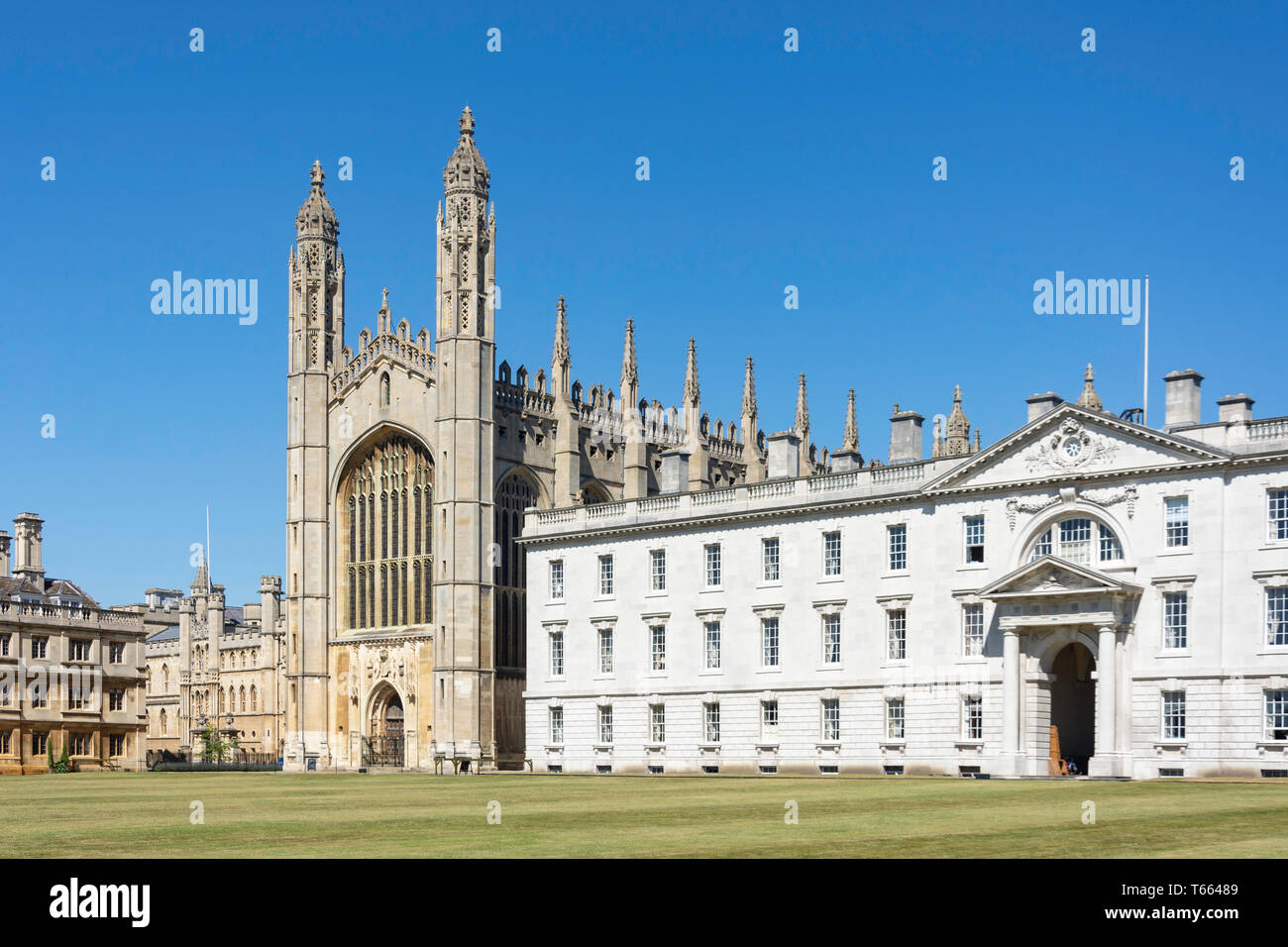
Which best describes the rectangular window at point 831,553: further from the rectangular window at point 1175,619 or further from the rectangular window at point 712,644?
the rectangular window at point 1175,619

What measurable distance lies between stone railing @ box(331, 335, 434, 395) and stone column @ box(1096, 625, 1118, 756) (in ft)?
114

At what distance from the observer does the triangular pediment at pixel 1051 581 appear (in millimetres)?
48875

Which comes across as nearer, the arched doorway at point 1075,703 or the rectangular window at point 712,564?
the arched doorway at point 1075,703

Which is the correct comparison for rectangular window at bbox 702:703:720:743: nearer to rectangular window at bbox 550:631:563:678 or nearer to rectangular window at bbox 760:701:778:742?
rectangular window at bbox 760:701:778:742

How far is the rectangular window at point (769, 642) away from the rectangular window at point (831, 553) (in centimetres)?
297

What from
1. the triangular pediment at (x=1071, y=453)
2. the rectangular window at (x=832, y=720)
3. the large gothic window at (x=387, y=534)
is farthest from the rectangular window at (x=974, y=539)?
the large gothic window at (x=387, y=534)

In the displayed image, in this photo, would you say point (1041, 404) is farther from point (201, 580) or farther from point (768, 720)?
point (201, 580)

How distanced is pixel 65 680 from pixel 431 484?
24240mm

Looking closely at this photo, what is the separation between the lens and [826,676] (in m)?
56.8

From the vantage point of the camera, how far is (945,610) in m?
53.6

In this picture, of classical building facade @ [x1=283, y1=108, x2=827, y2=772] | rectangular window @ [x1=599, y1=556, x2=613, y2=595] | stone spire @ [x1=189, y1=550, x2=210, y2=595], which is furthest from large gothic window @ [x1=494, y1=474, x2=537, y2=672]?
stone spire @ [x1=189, y1=550, x2=210, y2=595]
